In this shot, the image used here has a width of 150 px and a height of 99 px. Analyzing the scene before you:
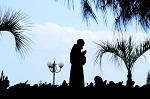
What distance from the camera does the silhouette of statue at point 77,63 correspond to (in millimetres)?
6547

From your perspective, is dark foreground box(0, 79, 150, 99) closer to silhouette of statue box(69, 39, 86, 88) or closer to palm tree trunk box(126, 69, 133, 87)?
palm tree trunk box(126, 69, 133, 87)

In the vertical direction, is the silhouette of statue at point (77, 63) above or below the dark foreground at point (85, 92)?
above

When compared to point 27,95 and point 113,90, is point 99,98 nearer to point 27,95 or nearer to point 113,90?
point 113,90

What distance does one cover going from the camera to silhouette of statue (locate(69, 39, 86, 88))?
655cm

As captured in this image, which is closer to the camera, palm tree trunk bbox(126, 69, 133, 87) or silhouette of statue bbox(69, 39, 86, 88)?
palm tree trunk bbox(126, 69, 133, 87)

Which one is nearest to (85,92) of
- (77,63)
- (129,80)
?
(77,63)

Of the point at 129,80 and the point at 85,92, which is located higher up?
the point at 129,80

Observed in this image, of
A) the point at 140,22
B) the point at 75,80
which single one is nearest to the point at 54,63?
the point at 75,80

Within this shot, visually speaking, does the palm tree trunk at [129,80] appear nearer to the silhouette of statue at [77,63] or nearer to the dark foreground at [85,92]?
the dark foreground at [85,92]

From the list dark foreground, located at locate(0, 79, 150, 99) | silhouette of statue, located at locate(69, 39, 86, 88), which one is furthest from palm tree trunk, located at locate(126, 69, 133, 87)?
silhouette of statue, located at locate(69, 39, 86, 88)

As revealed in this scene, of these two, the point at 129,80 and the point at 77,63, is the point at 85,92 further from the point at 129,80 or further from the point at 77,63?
the point at 129,80

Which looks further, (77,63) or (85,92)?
(77,63)

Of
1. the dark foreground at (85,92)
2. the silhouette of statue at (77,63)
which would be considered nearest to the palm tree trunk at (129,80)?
the dark foreground at (85,92)

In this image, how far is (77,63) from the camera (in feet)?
21.9
